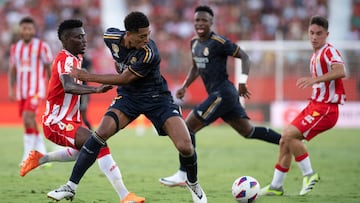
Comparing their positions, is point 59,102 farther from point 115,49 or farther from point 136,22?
point 136,22

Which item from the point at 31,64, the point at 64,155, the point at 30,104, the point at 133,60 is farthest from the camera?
the point at 31,64

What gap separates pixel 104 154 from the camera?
893 centimetres

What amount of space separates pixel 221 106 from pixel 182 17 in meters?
19.0

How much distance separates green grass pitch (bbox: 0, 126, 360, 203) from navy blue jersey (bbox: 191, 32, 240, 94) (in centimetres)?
163

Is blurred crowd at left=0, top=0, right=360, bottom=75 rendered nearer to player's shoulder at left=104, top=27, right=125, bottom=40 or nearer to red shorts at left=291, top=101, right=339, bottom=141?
red shorts at left=291, top=101, right=339, bottom=141

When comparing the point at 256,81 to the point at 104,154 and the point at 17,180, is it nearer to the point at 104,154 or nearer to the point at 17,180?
the point at 17,180

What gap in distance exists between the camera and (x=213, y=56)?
457 inches

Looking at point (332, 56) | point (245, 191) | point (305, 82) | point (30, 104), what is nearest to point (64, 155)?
point (245, 191)

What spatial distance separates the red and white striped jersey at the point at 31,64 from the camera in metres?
14.0

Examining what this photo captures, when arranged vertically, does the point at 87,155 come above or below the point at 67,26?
below

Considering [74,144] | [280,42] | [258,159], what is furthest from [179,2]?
[74,144]

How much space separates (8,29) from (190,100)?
8786 mm

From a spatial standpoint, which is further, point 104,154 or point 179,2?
point 179,2

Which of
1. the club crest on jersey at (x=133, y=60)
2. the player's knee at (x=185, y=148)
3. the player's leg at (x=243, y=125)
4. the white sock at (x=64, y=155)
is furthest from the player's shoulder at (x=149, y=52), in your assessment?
the player's leg at (x=243, y=125)
